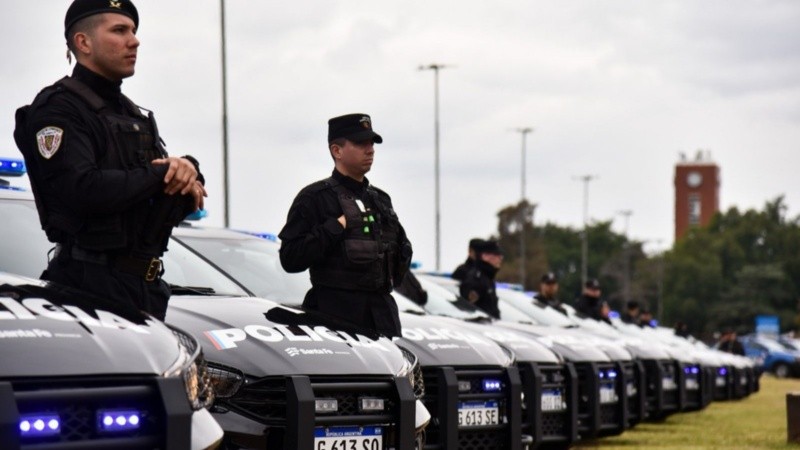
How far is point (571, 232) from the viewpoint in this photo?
134875 millimetres

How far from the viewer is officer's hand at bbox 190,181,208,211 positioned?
533cm

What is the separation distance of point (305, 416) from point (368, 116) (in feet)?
8.44

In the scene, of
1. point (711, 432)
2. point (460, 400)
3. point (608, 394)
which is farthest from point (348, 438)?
point (711, 432)

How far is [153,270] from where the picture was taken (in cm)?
546

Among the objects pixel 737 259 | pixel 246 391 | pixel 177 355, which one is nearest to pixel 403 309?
pixel 246 391

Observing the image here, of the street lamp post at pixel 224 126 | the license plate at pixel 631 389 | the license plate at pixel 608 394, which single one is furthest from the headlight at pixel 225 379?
the street lamp post at pixel 224 126

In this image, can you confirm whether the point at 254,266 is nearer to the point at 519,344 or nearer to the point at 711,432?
the point at 519,344

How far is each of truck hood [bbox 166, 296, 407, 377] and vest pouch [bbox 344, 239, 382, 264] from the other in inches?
37.8

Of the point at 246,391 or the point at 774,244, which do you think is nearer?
→ the point at 246,391

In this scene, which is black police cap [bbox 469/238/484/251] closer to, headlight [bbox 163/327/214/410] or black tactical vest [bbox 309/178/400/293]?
black tactical vest [bbox 309/178/400/293]

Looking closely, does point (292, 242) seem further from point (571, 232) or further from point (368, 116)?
point (571, 232)

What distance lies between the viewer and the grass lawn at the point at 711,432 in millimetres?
13250

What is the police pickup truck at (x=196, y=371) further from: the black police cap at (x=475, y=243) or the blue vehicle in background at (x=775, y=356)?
the blue vehicle in background at (x=775, y=356)

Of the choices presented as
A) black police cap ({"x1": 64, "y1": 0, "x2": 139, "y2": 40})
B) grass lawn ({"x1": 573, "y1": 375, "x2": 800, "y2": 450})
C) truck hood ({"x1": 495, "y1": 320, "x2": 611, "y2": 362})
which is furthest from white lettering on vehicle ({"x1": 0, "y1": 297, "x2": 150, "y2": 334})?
grass lawn ({"x1": 573, "y1": 375, "x2": 800, "y2": 450})
